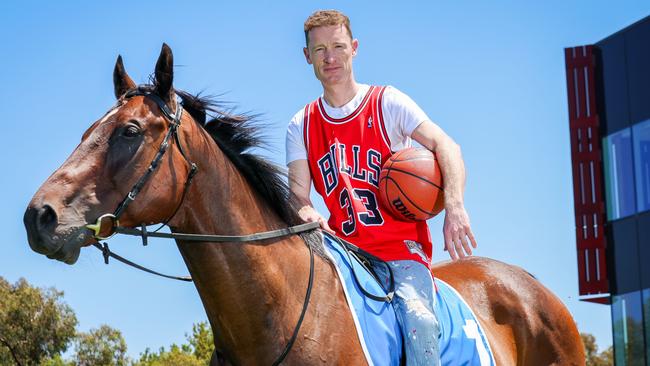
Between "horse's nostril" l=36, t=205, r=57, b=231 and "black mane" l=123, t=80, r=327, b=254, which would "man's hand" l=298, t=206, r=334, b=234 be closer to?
"black mane" l=123, t=80, r=327, b=254

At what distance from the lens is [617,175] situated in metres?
26.8

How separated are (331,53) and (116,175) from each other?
1883mm

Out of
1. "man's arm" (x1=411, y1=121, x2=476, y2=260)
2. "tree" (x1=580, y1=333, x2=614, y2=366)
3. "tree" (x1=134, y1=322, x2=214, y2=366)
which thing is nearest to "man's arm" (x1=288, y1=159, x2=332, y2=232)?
"man's arm" (x1=411, y1=121, x2=476, y2=260)

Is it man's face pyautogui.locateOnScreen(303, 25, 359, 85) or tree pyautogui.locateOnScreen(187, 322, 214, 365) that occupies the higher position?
man's face pyautogui.locateOnScreen(303, 25, 359, 85)

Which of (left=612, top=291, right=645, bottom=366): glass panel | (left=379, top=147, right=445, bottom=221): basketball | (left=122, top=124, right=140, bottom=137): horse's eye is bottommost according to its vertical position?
(left=612, top=291, right=645, bottom=366): glass panel

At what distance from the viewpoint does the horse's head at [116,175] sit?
14.9 feet

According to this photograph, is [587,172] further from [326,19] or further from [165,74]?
[165,74]

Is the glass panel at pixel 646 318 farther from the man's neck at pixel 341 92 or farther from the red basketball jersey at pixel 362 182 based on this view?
the man's neck at pixel 341 92

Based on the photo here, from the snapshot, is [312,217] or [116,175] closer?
[116,175]

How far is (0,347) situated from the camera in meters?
26.7

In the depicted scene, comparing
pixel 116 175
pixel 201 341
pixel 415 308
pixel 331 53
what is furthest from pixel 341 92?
pixel 201 341

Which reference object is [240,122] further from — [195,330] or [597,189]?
[597,189]

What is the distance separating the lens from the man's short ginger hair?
597 centimetres

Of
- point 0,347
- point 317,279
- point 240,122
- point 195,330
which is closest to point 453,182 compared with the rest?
point 317,279
